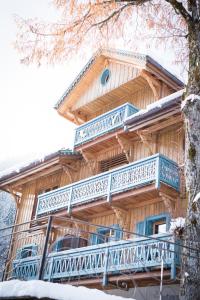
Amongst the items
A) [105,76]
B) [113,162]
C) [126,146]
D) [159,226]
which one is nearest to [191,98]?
[159,226]

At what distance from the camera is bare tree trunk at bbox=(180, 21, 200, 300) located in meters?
7.41

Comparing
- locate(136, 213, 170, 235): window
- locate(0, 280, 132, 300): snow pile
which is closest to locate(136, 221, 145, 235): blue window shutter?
locate(136, 213, 170, 235): window

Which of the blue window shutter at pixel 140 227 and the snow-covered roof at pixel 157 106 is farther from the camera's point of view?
the blue window shutter at pixel 140 227

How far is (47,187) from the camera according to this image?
2106 centimetres

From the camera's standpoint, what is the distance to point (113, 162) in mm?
18156

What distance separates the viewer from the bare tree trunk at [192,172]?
7410 millimetres

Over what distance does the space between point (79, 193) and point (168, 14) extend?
896cm

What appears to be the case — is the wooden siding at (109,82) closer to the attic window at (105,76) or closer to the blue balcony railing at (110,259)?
the attic window at (105,76)

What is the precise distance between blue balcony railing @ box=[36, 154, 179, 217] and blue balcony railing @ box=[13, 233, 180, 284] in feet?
6.63

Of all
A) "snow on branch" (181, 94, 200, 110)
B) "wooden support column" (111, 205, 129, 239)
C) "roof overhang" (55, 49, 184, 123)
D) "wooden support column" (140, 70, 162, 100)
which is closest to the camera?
"snow on branch" (181, 94, 200, 110)

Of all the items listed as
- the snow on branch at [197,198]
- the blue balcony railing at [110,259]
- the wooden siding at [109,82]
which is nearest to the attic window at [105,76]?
the wooden siding at [109,82]

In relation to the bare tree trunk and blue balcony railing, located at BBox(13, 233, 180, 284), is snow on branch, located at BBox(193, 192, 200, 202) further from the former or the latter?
blue balcony railing, located at BBox(13, 233, 180, 284)

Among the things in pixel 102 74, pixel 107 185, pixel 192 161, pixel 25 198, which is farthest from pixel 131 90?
pixel 192 161

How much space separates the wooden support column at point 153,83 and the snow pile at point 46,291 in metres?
13.5
